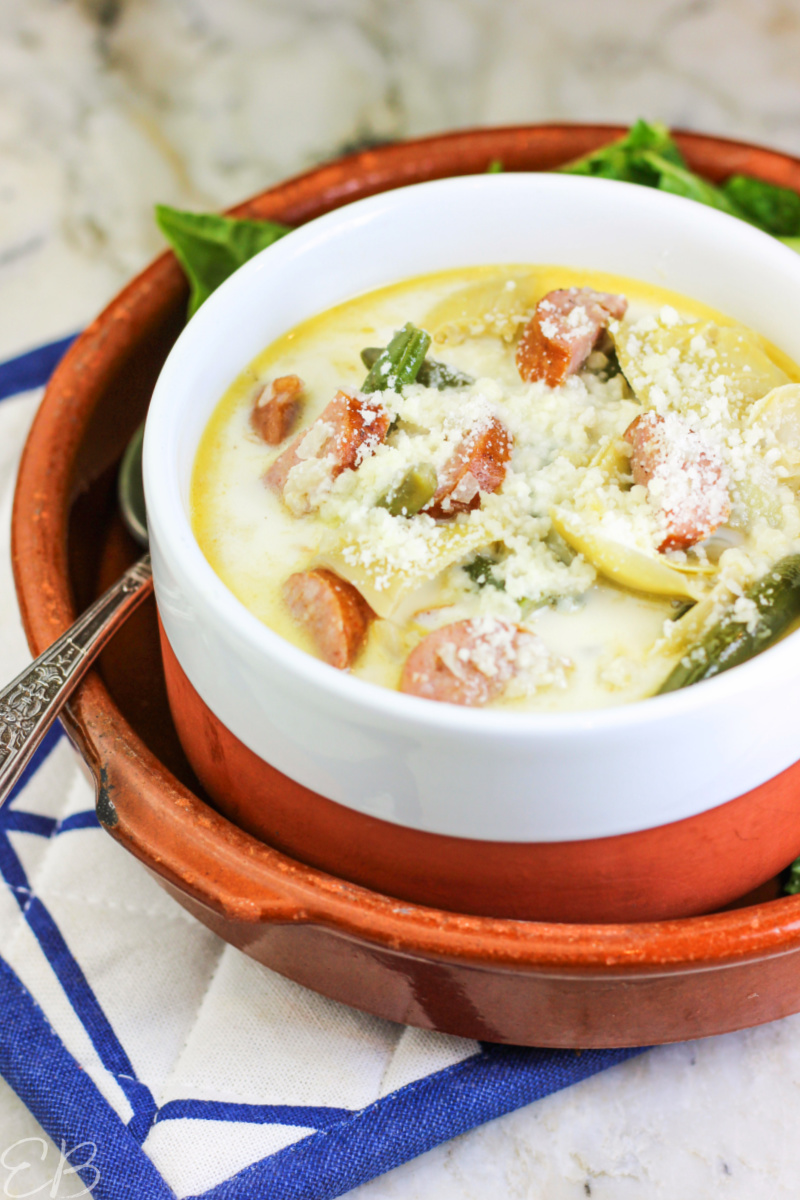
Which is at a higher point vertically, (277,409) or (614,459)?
(614,459)

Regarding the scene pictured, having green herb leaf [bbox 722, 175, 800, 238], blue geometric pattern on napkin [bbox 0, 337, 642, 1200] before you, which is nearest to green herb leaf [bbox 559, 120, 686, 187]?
green herb leaf [bbox 722, 175, 800, 238]

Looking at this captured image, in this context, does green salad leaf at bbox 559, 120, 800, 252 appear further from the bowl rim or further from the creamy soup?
the creamy soup

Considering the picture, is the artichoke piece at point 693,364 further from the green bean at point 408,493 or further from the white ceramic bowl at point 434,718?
the green bean at point 408,493

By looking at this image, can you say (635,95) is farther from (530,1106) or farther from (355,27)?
(530,1106)

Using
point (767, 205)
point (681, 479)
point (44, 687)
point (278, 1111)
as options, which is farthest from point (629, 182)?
point (278, 1111)

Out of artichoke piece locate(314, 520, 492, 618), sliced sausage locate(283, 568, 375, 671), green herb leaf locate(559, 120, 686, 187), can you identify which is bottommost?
sliced sausage locate(283, 568, 375, 671)

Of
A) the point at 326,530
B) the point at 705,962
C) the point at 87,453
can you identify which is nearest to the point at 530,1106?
the point at 705,962

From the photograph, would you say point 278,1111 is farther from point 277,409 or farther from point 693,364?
point 693,364
